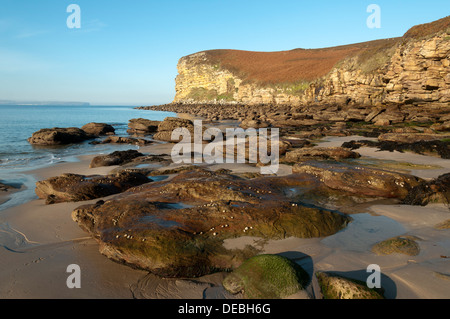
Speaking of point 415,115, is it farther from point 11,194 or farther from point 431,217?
point 11,194

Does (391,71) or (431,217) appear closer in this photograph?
(431,217)

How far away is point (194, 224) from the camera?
425 cm

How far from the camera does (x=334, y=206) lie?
5766 millimetres

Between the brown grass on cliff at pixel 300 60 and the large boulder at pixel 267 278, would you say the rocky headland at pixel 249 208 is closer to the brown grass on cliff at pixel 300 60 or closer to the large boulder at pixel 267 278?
the large boulder at pixel 267 278

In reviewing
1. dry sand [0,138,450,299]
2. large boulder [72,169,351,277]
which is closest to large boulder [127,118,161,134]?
dry sand [0,138,450,299]

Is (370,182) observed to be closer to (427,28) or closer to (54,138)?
(54,138)

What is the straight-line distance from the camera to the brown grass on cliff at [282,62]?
2235 inches

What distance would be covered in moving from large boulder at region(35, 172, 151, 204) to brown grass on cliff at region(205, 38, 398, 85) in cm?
5033

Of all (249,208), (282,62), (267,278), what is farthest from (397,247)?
(282,62)

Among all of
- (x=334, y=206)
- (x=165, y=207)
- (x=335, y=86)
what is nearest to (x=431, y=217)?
(x=334, y=206)

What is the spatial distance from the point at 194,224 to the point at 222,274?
924 mm

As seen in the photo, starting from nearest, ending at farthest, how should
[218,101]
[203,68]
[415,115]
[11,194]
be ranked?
[11,194] < [415,115] < [218,101] < [203,68]

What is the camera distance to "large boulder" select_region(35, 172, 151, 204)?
6938 millimetres
